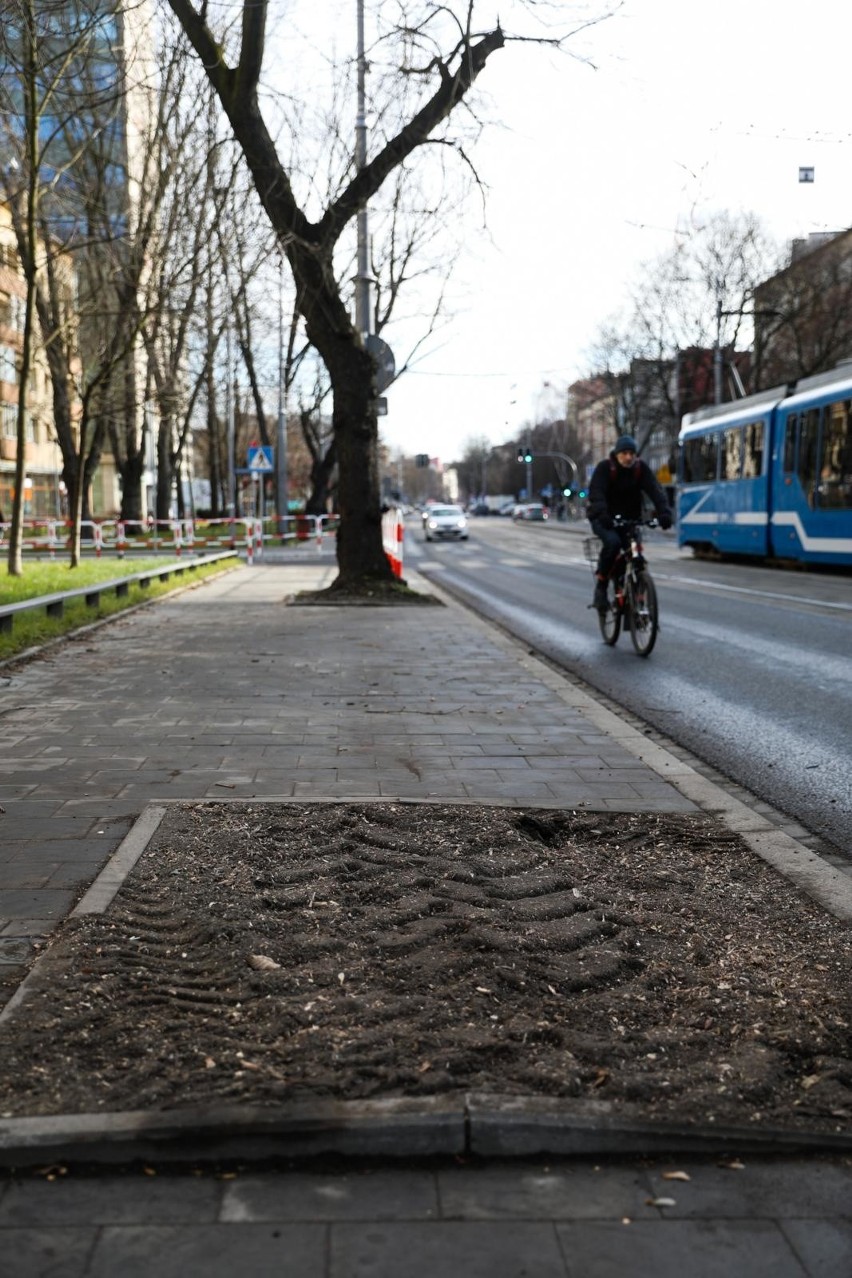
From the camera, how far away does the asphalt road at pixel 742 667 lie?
267 inches

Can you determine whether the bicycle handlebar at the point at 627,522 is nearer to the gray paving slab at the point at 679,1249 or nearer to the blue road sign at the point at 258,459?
the gray paving slab at the point at 679,1249

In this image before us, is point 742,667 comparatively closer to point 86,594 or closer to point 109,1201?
point 86,594

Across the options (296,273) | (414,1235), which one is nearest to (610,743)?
(414,1235)

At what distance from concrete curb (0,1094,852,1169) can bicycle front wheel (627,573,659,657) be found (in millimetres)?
9084

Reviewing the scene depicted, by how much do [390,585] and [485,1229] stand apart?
52.5 ft

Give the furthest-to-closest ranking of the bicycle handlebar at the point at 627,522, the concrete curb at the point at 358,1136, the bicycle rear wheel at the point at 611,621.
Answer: the bicycle rear wheel at the point at 611,621, the bicycle handlebar at the point at 627,522, the concrete curb at the point at 358,1136

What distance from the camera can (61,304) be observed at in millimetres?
24703

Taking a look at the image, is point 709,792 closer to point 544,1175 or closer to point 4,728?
point 544,1175

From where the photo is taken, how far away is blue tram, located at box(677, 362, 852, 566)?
2319 centimetres

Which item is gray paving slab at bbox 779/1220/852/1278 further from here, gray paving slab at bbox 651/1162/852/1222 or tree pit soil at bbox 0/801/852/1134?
tree pit soil at bbox 0/801/852/1134

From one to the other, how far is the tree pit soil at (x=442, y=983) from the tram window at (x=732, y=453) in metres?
24.1

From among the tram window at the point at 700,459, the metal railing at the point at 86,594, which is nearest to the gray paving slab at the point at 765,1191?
the metal railing at the point at 86,594

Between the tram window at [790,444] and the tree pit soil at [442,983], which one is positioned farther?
the tram window at [790,444]

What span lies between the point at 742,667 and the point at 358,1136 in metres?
8.85
